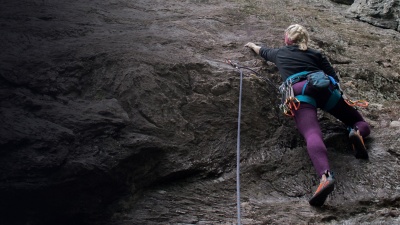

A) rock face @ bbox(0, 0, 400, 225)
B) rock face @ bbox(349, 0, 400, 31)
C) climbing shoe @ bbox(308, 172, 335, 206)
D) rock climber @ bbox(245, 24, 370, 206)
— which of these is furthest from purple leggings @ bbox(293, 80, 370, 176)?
rock face @ bbox(349, 0, 400, 31)

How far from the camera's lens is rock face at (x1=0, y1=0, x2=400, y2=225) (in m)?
4.01

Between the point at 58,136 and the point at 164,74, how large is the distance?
5.00 ft

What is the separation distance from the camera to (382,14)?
25.8 feet

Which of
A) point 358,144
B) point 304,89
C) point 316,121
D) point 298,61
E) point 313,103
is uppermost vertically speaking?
point 298,61

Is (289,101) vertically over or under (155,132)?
over

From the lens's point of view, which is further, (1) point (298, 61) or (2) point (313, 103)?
(1) point (298, 61)

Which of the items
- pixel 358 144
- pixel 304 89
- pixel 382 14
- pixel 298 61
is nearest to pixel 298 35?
pixel 298 61

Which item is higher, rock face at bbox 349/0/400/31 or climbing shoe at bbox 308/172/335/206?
rock face at bbox 349/0/400/31

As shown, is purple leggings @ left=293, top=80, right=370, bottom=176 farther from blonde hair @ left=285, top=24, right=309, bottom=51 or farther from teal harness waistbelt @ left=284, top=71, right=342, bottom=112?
blonde hair @ left=285, top=24, right=309, bottom=51

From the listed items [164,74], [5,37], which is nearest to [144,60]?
[164,74]

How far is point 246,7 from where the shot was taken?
293 inches

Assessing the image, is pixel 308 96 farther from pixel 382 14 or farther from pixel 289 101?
pixel 382 14

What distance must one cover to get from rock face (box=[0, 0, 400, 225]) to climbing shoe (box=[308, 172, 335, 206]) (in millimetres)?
110

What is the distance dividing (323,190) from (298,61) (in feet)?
5.51
